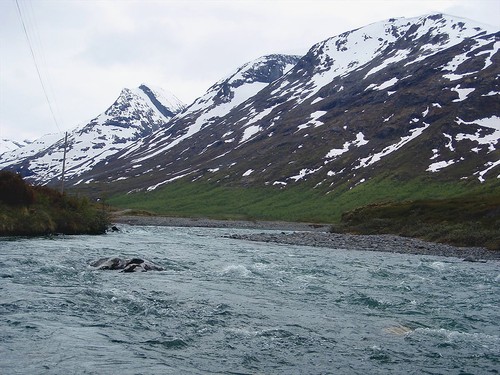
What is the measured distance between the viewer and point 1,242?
4228cm

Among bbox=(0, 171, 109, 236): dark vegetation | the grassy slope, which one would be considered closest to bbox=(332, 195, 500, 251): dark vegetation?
the grassy slope

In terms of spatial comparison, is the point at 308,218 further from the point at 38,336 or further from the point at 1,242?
the point at 38,336

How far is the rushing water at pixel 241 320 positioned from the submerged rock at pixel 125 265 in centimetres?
97

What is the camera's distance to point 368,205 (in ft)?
322

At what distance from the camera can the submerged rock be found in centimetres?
3134

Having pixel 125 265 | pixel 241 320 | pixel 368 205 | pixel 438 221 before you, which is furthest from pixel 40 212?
pixel 368 205

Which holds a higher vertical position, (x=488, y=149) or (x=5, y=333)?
(x=488, y=149)

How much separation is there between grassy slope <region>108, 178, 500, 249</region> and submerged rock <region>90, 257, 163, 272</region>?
130 ft

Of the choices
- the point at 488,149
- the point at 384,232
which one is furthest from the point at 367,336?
the point at 488,149

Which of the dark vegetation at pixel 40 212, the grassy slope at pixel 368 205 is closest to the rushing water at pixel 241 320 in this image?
the dark vegetation at pixel 40 212

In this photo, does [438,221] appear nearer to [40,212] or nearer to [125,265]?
[40,212]

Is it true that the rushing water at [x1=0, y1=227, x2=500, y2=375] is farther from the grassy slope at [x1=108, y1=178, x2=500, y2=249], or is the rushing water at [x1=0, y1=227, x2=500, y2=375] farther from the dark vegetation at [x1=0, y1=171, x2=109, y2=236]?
the grassy slope at [x1=108, y1=178, x2=500, y2=249]

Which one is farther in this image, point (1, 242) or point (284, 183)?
point (284, 183)

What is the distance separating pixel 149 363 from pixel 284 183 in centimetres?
15748
